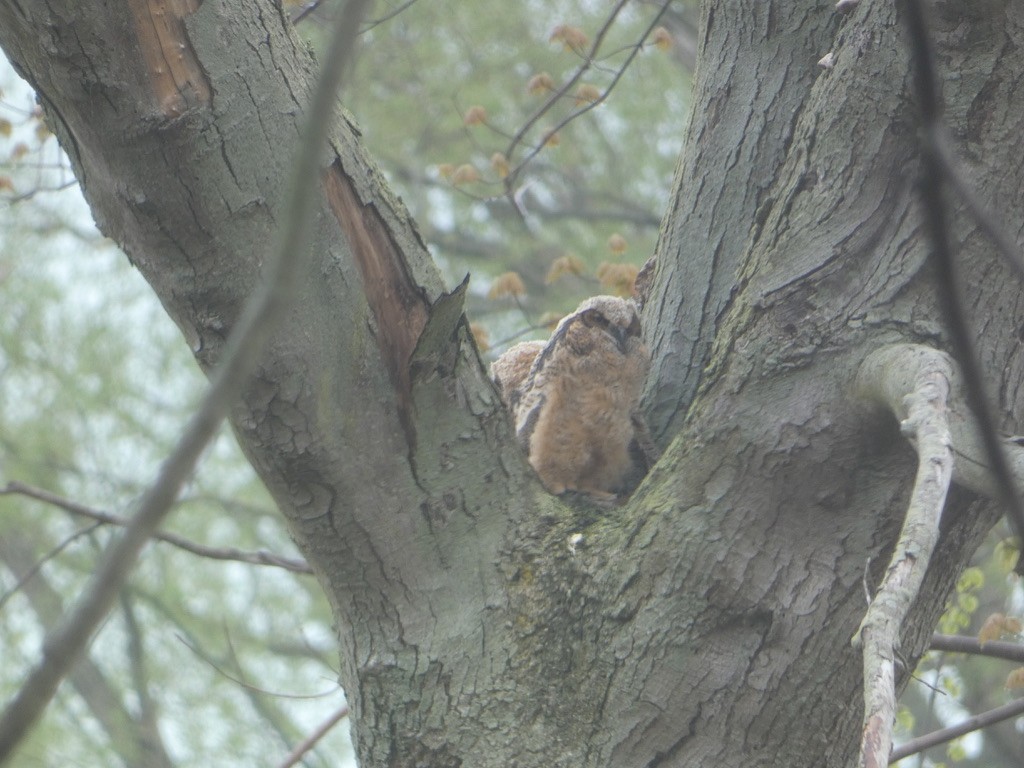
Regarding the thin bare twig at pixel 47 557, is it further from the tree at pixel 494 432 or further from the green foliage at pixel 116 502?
the green foliage at pixel 116 502

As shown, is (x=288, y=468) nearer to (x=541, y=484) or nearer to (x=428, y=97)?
(x=541, y=484)

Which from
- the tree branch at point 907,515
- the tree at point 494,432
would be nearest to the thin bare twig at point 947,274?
the tree branch at point 907,515

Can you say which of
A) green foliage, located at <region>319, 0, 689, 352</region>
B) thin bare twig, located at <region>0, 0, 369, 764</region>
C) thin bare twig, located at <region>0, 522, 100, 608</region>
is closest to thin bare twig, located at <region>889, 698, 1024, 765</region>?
thin bare twig, located at <region>0, 0, 369, 764</region>

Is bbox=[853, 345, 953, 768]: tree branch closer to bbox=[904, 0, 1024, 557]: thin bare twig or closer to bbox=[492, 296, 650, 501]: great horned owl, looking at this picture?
bbox=[904, 0, 1024, 557]: thin bare twig

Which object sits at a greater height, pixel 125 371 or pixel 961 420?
Answer: pixel 125 371

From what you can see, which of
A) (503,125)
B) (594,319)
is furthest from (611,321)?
(503,125)

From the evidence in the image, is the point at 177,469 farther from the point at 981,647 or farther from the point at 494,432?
the point at 981,647

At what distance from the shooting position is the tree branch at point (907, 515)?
1.44 meters

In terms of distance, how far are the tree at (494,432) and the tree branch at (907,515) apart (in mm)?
182

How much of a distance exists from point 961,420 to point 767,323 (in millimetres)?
464

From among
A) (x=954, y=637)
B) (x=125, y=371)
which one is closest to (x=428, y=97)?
(x=125, y=371)

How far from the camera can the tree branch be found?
144 centimetres

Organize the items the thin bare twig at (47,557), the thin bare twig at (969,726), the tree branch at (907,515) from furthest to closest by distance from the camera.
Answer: the thin bare twig at (47,557) → the thin bare twig at (969,726) → the tree branch at (907,515)

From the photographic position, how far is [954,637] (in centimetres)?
327
